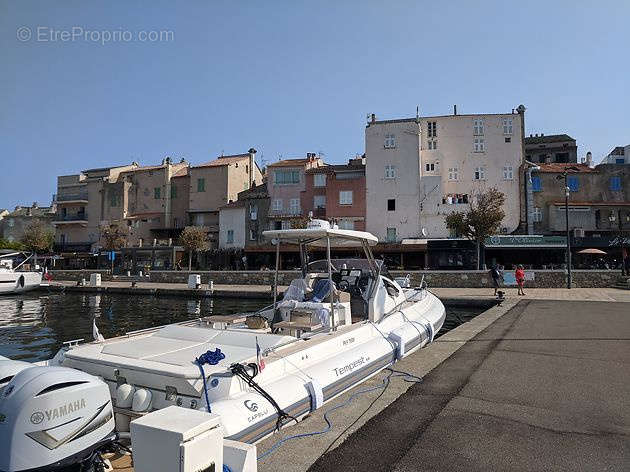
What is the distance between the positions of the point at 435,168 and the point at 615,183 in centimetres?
1618

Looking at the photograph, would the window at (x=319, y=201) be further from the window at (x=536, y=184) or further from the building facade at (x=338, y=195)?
the window at (x=536, y=184)

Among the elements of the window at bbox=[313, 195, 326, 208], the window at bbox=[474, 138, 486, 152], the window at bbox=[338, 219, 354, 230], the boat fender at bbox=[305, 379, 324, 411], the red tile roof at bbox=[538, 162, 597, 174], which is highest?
the window at bbox=[474, 138, 486, 152]

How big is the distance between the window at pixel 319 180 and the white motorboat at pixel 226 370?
38.0 m

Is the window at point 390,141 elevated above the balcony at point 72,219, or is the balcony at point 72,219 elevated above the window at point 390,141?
the window at point 390,141

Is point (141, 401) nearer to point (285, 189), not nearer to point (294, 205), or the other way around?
point (294, 205)

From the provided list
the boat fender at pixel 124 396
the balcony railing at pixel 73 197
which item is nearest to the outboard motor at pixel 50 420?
the boat fender at pixel 124 396

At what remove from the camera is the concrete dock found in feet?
14.6

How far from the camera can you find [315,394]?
5895 mm

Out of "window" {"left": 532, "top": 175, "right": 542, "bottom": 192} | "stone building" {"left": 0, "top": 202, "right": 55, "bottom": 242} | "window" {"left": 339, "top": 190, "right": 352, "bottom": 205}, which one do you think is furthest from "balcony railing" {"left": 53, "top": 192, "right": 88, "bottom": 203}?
"window" {"left": 532, "top": 175, "right": 542, "bottom": 192}

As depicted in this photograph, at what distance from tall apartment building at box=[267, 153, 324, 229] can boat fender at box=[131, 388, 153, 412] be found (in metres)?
42.4

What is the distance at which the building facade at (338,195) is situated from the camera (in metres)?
45.2

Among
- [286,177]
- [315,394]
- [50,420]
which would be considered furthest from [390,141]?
[50,420]

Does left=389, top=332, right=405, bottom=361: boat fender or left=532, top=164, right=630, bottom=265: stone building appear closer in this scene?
left=389, top=332, right=405, bottom=361: boat fender

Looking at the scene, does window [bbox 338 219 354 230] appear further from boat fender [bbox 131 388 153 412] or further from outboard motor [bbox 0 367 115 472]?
outboard motor [bbox 0 367 115 472]
